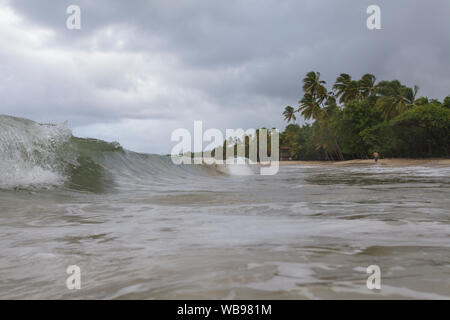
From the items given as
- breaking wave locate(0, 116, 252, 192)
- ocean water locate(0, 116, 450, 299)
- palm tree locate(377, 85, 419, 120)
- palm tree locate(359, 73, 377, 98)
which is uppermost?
palm tree locate(359, 73, 377, 98)

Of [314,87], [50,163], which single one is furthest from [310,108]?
[50,163]

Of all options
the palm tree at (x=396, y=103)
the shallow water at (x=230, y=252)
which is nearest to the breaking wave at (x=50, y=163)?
the shallow water at (x=230, y=252)

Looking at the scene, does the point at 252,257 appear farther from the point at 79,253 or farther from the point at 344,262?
the point at 79,253

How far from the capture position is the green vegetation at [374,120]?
31516 mm

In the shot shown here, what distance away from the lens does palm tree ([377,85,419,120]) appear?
3906 centimetres

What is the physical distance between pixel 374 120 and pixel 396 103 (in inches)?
113

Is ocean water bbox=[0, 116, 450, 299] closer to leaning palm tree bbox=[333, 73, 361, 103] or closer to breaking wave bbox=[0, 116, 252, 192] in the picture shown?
breaking wave bbox=[0, 116, 252, 192]

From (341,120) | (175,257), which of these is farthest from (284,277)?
(341,120)

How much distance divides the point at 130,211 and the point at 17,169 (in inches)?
133

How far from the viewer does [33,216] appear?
134 inches

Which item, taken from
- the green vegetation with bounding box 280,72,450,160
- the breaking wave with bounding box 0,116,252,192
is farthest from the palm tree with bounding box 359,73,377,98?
the breaking wave with bounding box 0,116,252,192

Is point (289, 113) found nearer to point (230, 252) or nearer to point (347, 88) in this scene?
point (347, 88)

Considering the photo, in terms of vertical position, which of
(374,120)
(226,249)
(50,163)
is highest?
(374,120)

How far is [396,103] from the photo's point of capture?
131ft
